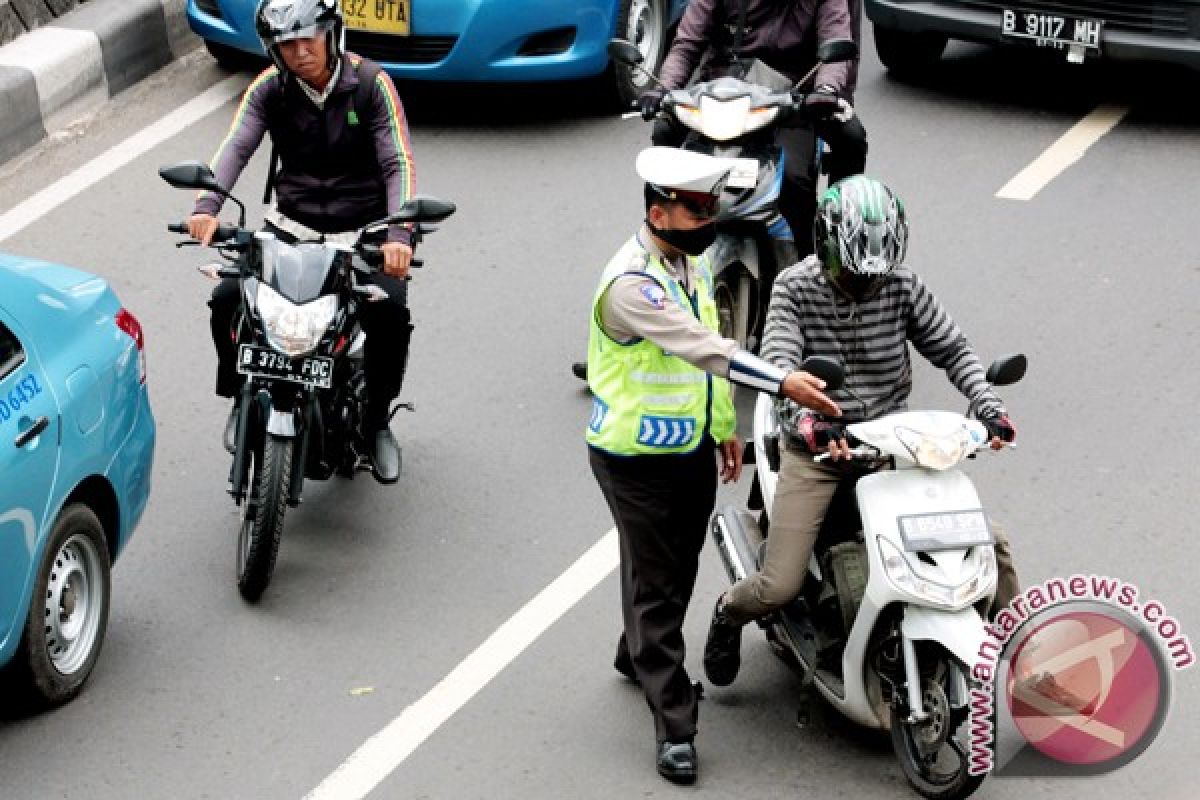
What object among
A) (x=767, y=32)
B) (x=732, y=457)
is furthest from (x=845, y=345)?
(x=767, y=32)

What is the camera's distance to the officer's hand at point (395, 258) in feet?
27.8

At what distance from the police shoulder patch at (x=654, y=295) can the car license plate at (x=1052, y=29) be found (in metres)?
6.25

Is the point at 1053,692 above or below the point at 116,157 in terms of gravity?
above

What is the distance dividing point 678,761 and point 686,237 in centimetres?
148

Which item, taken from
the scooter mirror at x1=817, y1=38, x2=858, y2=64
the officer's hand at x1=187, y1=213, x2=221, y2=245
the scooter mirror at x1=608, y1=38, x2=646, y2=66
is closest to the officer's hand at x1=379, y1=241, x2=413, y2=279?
the officer's hand at x1=187, y1=213, x2=221, y2=245

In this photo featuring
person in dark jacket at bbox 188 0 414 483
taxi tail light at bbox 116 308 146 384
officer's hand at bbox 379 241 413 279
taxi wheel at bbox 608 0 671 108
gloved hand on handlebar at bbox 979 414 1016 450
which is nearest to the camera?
gloved hand on handlebar at bbox 979 414 1016 450

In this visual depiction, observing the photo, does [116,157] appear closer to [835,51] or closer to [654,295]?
[835,51]

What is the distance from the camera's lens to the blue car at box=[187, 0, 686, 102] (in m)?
12.5

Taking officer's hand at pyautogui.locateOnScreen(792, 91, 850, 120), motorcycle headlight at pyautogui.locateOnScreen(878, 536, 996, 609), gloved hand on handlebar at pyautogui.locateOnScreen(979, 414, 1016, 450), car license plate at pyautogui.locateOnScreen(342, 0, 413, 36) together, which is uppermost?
gloved hand on handlebar at pyautogui.locateOnScreen(979, 414, 1016, 450)

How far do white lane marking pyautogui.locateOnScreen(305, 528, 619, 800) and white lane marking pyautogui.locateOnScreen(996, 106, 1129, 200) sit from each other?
3.90 metres

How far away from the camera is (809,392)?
668 centimetres

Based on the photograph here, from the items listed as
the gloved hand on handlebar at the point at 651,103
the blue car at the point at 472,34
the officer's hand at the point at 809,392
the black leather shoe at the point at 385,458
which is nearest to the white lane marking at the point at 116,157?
the blue car at the point at 472,34

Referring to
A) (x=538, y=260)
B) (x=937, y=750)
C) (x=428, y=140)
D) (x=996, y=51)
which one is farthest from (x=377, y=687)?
(x=996, y=51)

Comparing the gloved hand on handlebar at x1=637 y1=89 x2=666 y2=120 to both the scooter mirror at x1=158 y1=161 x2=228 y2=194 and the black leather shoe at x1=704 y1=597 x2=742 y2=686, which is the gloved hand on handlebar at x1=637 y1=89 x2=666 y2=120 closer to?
the scooter mirror at x1=158 y1=161 x2=228 y2=194
